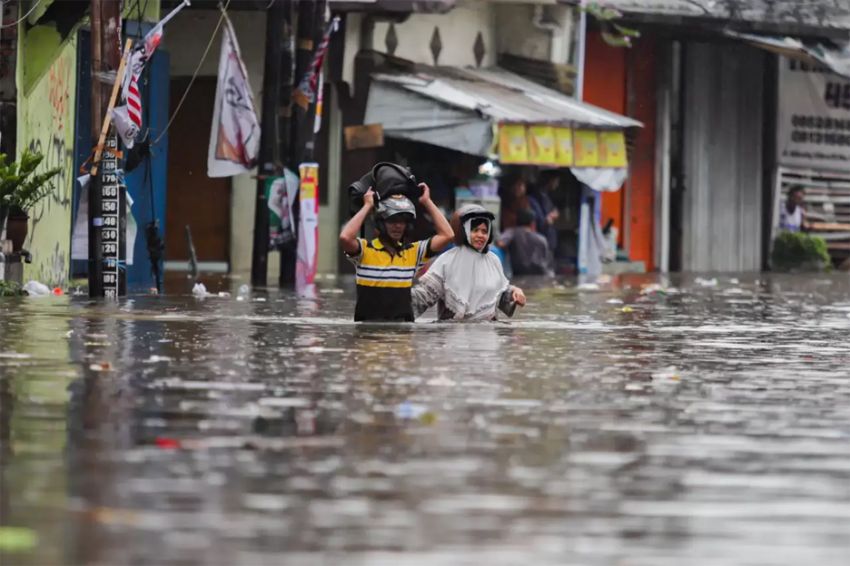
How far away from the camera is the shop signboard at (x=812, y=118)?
45844 mm

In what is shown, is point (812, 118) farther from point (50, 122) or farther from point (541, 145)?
point (50, 122)

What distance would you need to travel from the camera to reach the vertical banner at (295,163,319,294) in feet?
91.1

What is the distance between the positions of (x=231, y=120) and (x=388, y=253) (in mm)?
10905

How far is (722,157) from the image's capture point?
1769 inches

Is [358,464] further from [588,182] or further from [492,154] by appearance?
[588,182]

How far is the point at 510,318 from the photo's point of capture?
62.1 ft

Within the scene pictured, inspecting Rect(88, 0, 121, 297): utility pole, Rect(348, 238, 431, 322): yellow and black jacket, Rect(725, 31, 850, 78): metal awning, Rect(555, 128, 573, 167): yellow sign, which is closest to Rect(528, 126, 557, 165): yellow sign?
Rect(555, 128, 573, 167): yellow sign

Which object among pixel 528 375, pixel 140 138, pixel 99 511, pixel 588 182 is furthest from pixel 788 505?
pixel 588 182

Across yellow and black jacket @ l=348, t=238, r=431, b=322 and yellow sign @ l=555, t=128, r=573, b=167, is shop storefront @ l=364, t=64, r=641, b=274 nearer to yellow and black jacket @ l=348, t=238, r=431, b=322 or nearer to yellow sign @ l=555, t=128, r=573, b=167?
yellow sign @ l=555, t=128, r=573, b=167

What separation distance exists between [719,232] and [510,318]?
26.6 m

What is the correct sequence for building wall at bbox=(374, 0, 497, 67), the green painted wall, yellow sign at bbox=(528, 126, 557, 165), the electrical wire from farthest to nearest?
1. building wall at bbox=(374, 0, 497, 67)
2. yellow sign at bbox=(528, 126, 557, 165)
3. the green painted wall
4. the electrical wire

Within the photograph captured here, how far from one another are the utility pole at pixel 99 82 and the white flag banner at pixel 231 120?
5.22m

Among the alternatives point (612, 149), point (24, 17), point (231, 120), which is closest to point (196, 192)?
point (231, 120)

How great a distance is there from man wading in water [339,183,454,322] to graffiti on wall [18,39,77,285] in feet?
23.2
